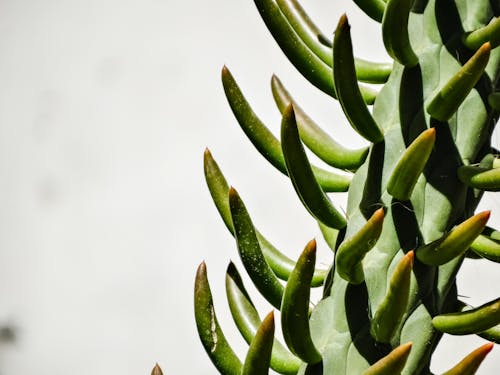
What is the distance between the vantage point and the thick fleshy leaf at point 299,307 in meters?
0.68

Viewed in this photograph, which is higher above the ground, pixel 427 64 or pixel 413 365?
pixel 427 64

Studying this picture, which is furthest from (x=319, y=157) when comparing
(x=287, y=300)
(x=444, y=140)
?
(x=287, y=300)

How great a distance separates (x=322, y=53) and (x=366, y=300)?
1.31 feet

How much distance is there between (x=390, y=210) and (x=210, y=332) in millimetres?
240

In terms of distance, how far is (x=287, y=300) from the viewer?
70 centimetres

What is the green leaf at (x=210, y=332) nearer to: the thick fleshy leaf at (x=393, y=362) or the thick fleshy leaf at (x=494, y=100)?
the thick fleshy leaf at (x=393, y=362)

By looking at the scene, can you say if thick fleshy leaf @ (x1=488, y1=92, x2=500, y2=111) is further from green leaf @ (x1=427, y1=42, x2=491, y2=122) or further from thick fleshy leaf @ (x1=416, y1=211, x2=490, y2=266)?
thick fleshy leaf @ (x1=416, y1=211, x2=490, y2=266)

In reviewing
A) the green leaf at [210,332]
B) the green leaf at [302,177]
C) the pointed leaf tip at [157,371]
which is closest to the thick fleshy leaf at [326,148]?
the green leaf at [302,177]

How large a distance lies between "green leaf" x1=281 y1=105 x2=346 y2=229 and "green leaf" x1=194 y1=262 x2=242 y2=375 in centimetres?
14

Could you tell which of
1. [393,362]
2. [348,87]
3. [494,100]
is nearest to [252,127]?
[348,87]

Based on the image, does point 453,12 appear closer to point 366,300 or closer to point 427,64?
point 427,64

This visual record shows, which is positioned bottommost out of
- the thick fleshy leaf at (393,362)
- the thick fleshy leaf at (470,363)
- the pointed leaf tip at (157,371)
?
the thick fleshy leaf at (470,363)

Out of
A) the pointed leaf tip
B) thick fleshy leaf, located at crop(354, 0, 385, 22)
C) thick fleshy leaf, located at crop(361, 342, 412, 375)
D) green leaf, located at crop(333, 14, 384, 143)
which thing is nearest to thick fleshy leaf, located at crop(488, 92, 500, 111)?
green leaf, located at crop(333, 14, 384, 143)

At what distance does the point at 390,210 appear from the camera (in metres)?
0.81
